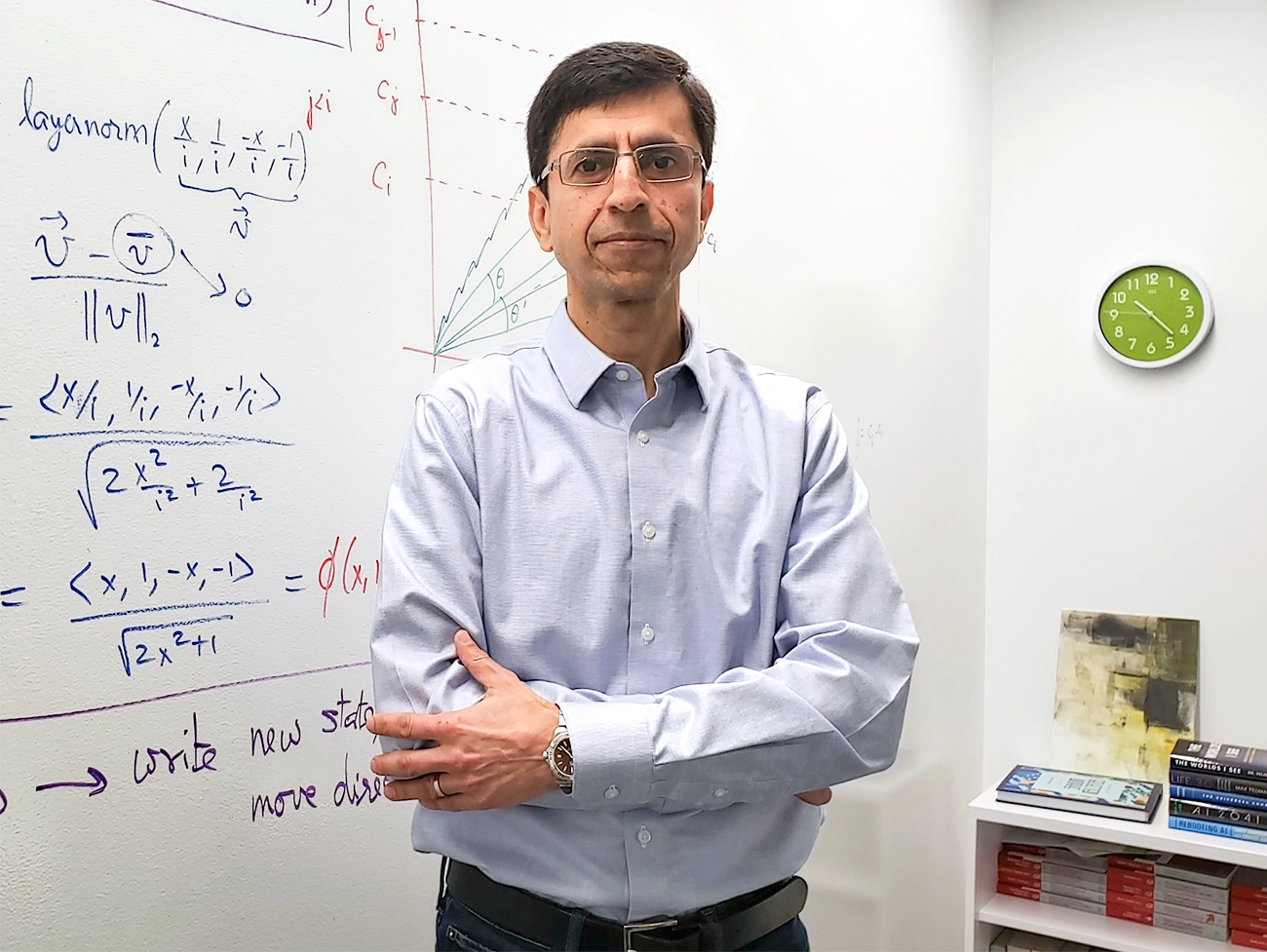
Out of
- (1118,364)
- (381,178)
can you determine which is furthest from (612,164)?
(1118,364)

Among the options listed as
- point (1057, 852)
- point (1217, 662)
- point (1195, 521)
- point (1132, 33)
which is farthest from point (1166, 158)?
point (1057, 852)

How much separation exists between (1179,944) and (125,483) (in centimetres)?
251

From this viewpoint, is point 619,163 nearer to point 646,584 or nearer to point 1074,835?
point 646,584

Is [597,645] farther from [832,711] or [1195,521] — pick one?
[1195,521]

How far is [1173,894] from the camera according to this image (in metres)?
2.66

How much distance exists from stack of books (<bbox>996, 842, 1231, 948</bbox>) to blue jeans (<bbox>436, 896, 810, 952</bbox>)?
5.95 ft

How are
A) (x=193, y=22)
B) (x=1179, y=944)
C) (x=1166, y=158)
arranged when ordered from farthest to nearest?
(x=1166, y=158) → (x=1179, y=944) → (x=193, y=22)

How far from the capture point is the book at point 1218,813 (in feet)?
8.34

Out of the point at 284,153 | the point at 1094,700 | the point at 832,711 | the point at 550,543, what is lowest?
the point at 1094,700

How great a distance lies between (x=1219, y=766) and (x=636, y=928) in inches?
79.5

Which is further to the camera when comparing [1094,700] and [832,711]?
[1094,700]

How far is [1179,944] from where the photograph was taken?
2.59 m

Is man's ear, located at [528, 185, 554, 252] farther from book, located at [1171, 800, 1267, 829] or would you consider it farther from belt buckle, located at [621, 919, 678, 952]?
book, located at [1171, 800, 1267, 829]

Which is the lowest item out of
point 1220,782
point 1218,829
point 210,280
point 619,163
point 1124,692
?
point 1218,829
